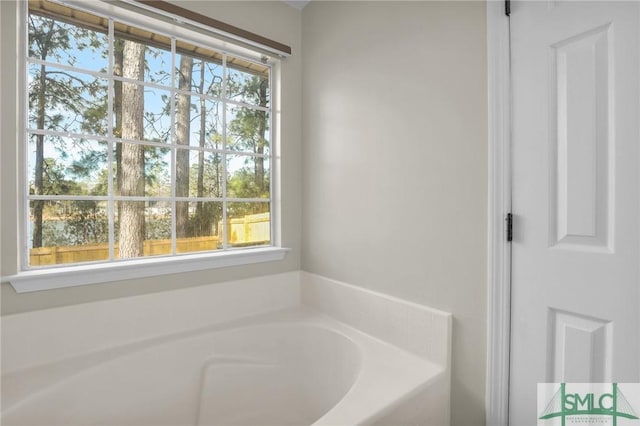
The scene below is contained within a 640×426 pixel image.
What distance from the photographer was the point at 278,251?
2.02 m

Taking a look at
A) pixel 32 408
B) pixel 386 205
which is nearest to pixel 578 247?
pixel 386 205

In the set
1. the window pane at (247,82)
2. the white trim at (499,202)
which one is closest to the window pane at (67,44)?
the window pane at (247,82)

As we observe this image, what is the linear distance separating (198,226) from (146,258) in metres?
0.32

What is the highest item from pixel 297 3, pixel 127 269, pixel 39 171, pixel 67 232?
pixel 297 3

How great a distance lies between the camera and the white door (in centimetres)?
91

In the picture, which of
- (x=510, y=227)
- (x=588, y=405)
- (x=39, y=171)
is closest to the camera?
(x=588, y=405)

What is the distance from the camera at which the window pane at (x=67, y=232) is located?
140 cm

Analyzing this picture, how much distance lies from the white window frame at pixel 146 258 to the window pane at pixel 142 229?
5 centimetres

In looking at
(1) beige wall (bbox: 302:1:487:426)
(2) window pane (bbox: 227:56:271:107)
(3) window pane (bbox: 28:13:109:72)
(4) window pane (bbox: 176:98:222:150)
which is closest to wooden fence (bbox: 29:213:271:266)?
(1) beige wall (bbox: 302:1:487:426)

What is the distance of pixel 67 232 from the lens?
147 cm

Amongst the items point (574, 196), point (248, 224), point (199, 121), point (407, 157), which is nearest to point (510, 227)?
point (574, 196)

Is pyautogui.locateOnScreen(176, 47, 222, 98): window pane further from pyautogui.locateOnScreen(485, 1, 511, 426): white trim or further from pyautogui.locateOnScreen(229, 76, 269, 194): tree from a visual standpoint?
pyautogui.locateOnScreen(485, 1, 511, 426): white trim

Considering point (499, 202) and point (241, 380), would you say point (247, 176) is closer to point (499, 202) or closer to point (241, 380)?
point (241, 380)

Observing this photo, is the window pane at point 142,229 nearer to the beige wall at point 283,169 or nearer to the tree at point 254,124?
the beige wall at point 283,169
